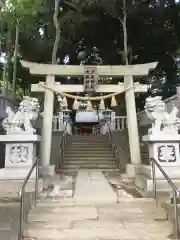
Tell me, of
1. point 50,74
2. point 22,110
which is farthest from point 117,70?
point 22,110

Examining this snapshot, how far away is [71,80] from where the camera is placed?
1827 centimetres

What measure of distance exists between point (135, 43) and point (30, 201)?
15.8 m

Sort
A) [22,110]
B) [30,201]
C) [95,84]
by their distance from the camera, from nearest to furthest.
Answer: [30,201] → [22,110] → [95,84]

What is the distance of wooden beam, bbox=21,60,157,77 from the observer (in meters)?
9.48

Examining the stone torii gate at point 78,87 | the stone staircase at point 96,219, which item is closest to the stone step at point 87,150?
the stone torii gate at point 78,87

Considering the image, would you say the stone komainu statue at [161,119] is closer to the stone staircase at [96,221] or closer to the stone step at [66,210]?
the stone staircase at [96,221]

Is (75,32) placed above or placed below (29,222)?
above

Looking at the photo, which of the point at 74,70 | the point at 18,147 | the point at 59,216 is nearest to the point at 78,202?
the point at 59,216

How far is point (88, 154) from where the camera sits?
12828 millimetres

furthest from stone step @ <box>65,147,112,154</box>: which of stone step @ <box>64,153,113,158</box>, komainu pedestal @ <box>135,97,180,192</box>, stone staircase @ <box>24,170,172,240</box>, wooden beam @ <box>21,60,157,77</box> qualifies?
stone staircase @ <box>24,170,172,240</box>

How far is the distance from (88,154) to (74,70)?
4774 mm

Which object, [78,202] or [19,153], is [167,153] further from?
[19,153]

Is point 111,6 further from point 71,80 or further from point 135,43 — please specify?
point 71,80

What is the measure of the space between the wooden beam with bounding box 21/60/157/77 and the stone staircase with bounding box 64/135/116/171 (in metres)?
4.21
